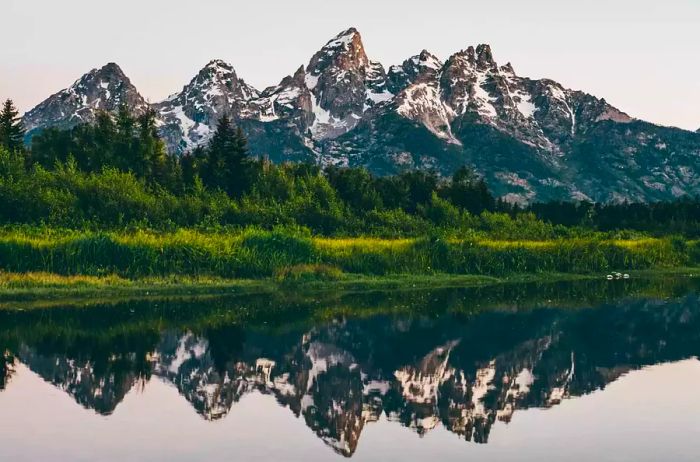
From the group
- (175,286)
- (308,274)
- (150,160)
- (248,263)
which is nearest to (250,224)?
(150,160)

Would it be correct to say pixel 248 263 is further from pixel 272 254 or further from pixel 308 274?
pixel 308 274

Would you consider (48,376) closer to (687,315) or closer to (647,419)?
(647,419)

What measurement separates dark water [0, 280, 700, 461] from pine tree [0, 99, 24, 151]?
48863mm

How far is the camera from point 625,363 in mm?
24828

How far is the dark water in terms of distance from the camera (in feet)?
52.3

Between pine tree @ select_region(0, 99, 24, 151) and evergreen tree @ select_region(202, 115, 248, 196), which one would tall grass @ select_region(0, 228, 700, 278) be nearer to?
evergreen tree @ select_region(202, 115, 248, 196)

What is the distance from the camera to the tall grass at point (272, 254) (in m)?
39.4

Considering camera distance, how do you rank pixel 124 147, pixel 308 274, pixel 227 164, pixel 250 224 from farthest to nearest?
pixel 227 164, pixel 124 147, pixel 250 224, pixel 308 274

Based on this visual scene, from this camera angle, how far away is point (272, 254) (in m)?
43.9

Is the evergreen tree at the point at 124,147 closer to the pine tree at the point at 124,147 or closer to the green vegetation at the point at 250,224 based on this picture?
the pine tree at the point at 124,147

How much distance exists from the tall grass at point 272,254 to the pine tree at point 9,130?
31849 mm

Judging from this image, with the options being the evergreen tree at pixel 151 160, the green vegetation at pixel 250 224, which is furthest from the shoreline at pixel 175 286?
the evergreen tree at pixel 151 160

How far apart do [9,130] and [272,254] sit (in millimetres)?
47111

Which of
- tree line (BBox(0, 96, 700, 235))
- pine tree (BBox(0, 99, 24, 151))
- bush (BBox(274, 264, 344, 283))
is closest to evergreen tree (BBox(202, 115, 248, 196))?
tree line (BBox(0, 96, 700, 235))
